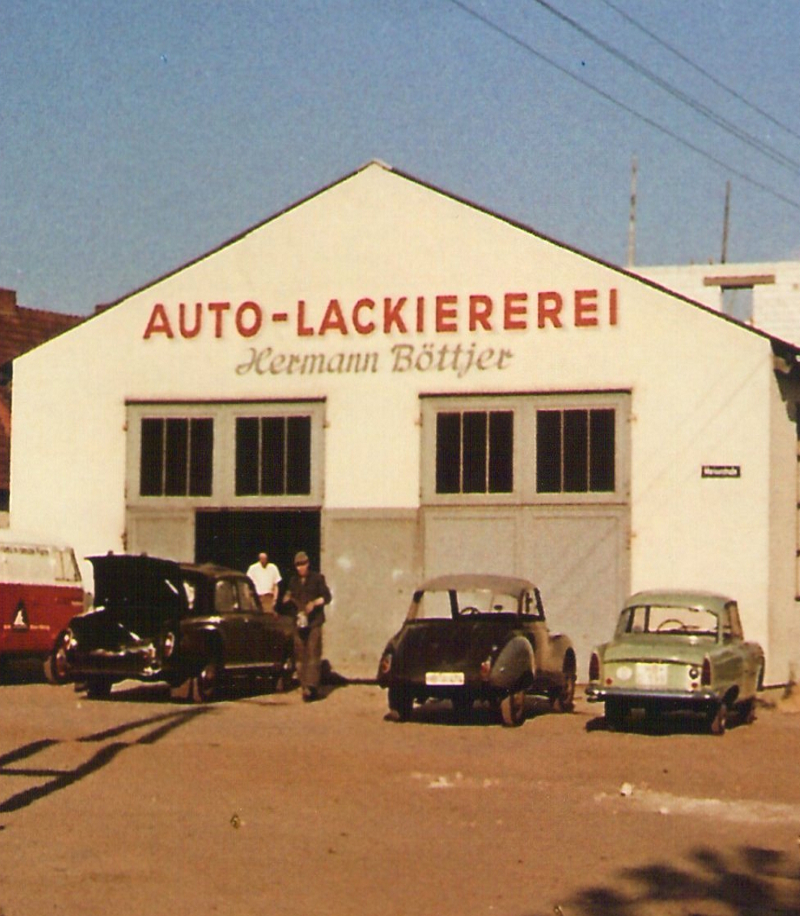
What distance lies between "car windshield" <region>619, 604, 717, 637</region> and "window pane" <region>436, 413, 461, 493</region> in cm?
569

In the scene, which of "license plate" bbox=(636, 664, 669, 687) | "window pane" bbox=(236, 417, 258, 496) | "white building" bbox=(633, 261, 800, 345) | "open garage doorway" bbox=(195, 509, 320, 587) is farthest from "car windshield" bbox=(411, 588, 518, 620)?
"white building" bbox=(633, 261, 800, 345)

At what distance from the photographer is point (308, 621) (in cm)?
2172

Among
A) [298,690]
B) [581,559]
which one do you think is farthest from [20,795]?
[581,559]

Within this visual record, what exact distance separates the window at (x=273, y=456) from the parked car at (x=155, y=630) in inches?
191

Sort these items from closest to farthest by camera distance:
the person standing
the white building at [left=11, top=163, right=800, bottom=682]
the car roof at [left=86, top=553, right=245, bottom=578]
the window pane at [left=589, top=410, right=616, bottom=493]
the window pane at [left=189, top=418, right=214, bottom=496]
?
the car roof at [left=86, top=553, right=245, bottom=578], the person standing, the white building at [left=11, top=163, right=800, bottom=682], the window pane at [left=589, top=410, right=616, bottom=493], the window pane at [left=189, top=418, right=214, bottom=496]

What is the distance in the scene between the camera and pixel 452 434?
25375 mm

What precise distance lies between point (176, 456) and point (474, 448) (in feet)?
15.5

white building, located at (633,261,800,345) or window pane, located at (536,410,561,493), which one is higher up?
white building, located at (633,261,800,345)

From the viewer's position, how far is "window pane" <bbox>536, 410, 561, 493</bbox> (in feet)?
81.5

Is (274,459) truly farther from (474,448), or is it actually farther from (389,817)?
(389,817)

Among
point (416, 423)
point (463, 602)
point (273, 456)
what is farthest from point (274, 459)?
point (463, 602)

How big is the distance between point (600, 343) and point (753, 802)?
12498 millimetres

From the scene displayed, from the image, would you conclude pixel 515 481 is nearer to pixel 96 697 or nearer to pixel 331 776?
pixel 96 697

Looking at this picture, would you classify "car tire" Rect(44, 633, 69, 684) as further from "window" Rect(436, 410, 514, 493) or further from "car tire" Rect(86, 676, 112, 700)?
"window" Rect(436, 410, 514, 493)
